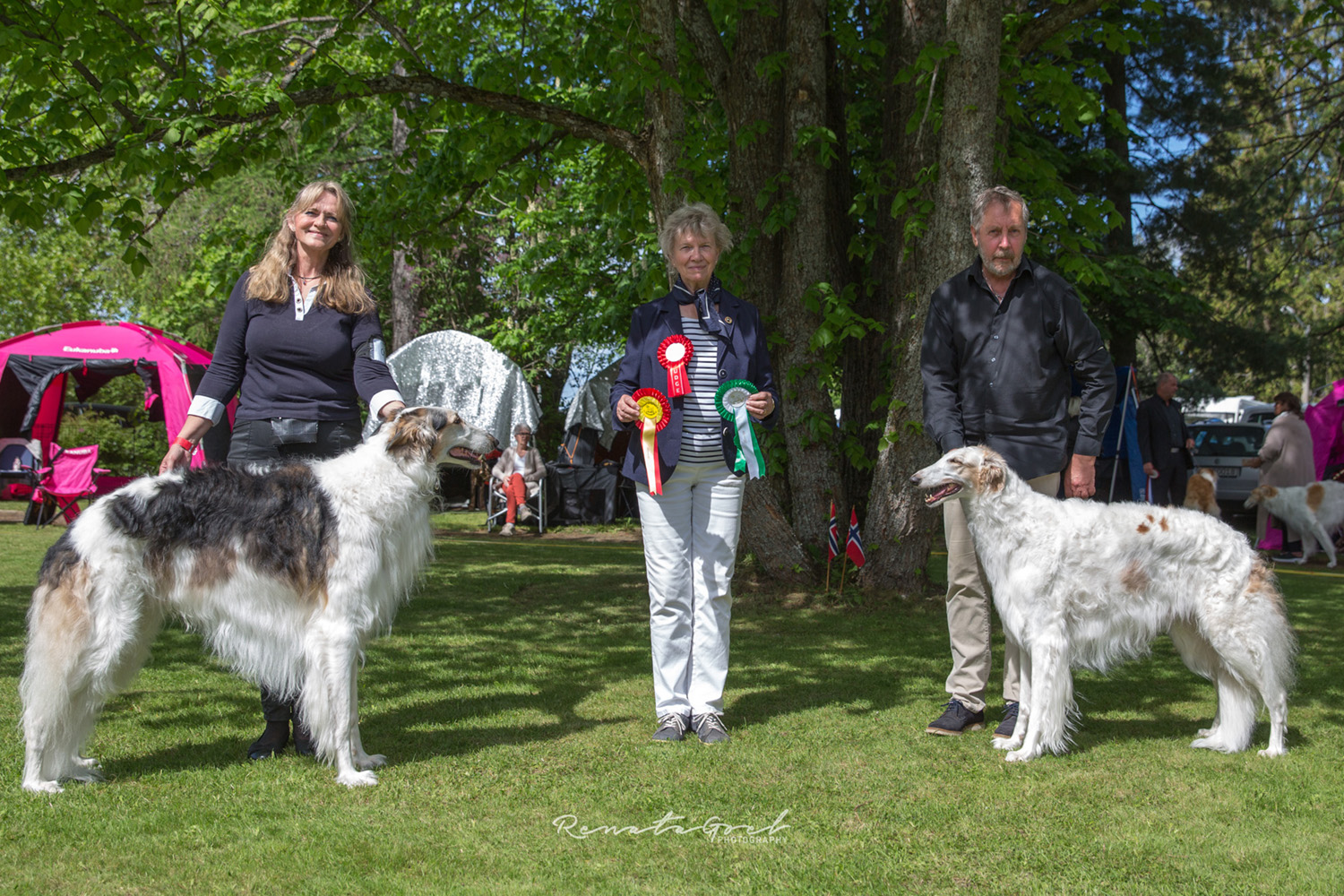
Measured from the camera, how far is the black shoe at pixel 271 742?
4.02m

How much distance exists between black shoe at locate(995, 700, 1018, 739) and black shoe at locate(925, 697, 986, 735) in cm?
11

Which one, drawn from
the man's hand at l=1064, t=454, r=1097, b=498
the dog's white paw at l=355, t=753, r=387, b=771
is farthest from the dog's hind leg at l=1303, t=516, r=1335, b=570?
the dog's white paw at l=355, t=753, r=387, b=771

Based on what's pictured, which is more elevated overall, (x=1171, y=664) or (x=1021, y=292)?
(x=1021, y=292)

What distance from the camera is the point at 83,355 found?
14047 mm

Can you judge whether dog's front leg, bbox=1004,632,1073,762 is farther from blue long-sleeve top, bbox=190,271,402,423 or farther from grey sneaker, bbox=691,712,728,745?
blue long-sleeve top, bbox=190,271,402,423

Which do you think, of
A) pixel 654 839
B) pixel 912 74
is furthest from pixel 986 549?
pixel 912 74

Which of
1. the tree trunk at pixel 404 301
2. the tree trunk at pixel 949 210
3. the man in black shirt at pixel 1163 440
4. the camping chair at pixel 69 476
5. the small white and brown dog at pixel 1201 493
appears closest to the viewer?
the tree trunk at pixel 949 210

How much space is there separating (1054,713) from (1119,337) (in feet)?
44.6

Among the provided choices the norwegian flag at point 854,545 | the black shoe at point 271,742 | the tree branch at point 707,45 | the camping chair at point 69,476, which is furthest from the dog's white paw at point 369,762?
the camping chair at point 69,476

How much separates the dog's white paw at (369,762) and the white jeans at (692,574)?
1181 mm

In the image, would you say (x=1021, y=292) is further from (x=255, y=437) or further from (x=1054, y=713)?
(x=255, y=437)

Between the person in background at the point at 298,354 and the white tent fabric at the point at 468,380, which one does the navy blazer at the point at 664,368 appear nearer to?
the person in background at the point at 298,354

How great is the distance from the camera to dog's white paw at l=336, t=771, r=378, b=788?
3.64 m

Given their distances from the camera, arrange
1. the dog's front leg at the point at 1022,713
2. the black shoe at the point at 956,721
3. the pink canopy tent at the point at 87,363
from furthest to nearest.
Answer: the pink canopy tent at the point at 87,363, the black shoe at the point at 956,721, the dog's front leg at the point at 1022,713
